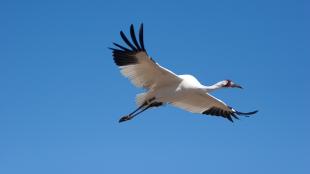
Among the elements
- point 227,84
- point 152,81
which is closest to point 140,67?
point 152,81

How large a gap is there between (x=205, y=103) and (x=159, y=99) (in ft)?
8.42

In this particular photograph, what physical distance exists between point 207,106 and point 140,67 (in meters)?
4.09

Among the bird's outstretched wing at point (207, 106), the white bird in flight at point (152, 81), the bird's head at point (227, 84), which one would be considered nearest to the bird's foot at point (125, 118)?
the white bird in flight at point (152, 81)

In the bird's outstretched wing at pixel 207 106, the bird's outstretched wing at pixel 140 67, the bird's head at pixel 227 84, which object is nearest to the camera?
the bird's outstretched wing at pixel 140 67

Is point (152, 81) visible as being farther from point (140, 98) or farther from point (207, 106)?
point (207, 106)

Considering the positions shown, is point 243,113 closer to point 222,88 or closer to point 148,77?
point 222,88

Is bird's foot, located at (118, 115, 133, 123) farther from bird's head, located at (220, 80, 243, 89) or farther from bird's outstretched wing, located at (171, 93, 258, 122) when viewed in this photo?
bird's head, located at (220, 80, 243, 89)

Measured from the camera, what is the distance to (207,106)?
23906 millimetres

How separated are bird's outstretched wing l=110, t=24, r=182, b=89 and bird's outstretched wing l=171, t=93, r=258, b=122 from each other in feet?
7.22

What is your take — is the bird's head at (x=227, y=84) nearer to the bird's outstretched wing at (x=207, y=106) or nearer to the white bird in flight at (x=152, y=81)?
the white bird in flight at (x=152, y=81)

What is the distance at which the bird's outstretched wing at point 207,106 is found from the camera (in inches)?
917

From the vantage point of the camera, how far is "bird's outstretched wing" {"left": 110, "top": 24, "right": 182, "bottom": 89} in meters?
20.0

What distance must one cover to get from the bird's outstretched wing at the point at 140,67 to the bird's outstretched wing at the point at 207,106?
220cm

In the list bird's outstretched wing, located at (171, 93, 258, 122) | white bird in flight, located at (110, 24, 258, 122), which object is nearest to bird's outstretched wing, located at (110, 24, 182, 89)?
white bird in flight, located at (110, 24, 258, 122)
